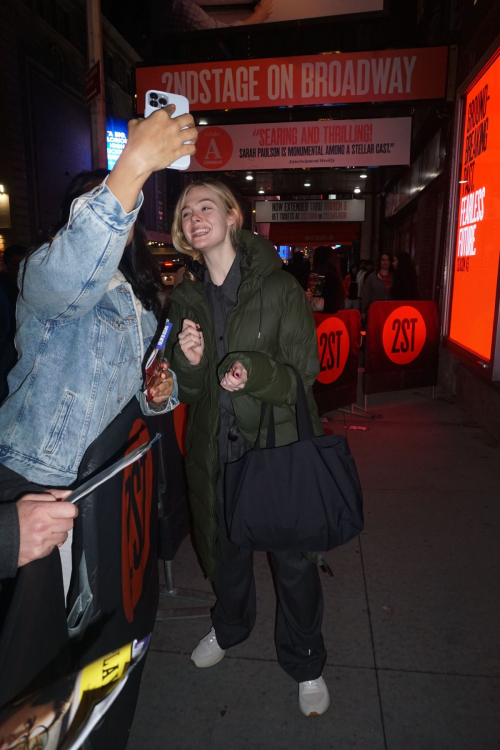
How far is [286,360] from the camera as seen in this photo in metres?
2.02

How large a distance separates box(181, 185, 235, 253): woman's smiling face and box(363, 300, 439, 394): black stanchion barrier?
15.7 ft

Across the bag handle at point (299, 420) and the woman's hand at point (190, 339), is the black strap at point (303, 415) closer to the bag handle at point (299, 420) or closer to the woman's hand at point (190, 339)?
the bag handle at point (299, 420)

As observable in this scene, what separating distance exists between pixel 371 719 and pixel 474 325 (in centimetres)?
464

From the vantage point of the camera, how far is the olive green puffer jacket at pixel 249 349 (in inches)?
77.3

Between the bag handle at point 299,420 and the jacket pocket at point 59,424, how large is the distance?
2.50 ft

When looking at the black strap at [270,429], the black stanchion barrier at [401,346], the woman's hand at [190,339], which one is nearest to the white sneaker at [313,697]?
the black strap at [270,429]

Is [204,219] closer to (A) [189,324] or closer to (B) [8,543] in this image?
(A) [189,324]

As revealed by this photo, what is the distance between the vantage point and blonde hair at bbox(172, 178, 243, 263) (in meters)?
2.11

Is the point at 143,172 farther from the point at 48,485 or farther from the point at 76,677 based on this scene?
the point at 76,677

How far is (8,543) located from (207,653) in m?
1.75

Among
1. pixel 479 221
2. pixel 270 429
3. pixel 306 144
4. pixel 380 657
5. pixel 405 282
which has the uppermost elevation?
pixel 306 144

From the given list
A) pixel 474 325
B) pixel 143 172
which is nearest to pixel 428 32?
pixel 474 325

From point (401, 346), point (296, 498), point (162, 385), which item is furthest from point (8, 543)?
point (401, 346)

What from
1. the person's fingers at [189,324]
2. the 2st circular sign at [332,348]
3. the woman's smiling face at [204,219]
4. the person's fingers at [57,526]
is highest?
the woman's smiling face at [204,219]
